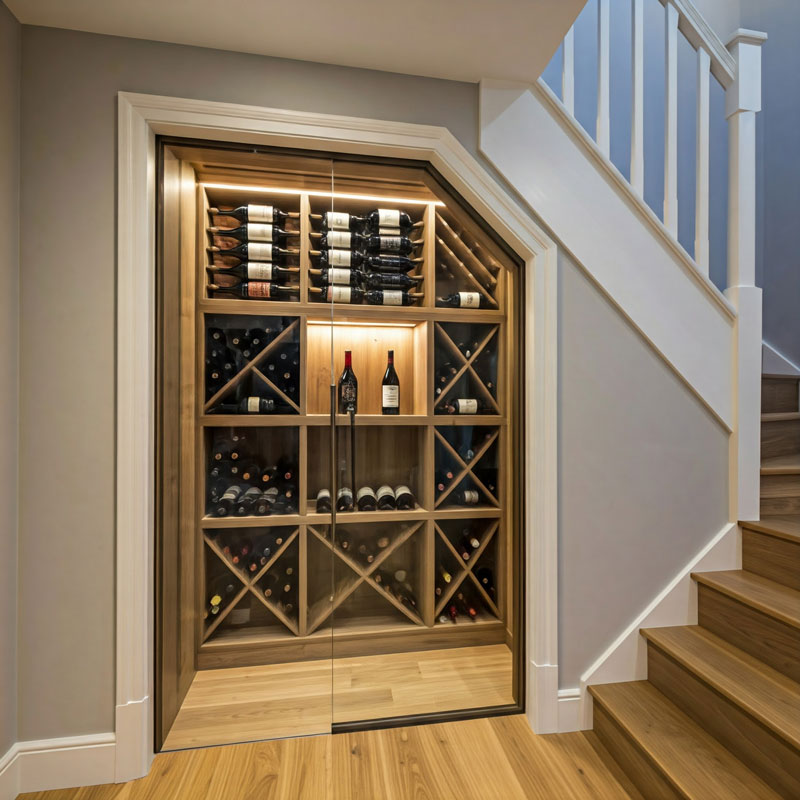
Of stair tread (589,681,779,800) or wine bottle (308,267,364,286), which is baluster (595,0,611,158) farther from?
stair tread (589,681,779,800)

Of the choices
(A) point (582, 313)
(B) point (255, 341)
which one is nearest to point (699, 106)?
(A) point (582, 313)

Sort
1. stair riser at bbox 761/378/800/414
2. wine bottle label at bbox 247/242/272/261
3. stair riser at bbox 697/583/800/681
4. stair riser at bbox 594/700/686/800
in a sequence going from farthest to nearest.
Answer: stair riser at bbox 761/378/800/414 < wine bottle label at bbox 247/242/272/261 < stair riser at bbox 697/583/800/681 < stair riser at bbox 594/700/686/800

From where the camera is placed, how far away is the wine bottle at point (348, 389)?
1.89 meters

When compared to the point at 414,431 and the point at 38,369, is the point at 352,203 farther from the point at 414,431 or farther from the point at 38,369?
the point at 38,369

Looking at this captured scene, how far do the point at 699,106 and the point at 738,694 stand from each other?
206cm

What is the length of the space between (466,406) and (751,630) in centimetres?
120

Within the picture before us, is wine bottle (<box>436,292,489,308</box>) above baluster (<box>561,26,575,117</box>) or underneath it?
underneath

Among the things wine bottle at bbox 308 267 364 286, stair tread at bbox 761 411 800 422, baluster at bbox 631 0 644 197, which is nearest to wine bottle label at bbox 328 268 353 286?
wine bottle at bbox 308 267 364 286

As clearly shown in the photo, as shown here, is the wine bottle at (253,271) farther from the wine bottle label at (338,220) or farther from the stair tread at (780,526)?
the stair tread at (780,526)

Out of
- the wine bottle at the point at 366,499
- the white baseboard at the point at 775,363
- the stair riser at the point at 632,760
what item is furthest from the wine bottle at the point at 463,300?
the white baseboard at the point at 775,363

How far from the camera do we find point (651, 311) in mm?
1812

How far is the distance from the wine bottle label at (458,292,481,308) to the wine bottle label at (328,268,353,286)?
0.45 metres

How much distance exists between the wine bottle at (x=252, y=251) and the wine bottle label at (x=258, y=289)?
10cm

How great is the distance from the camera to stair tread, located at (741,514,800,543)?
1.69m
